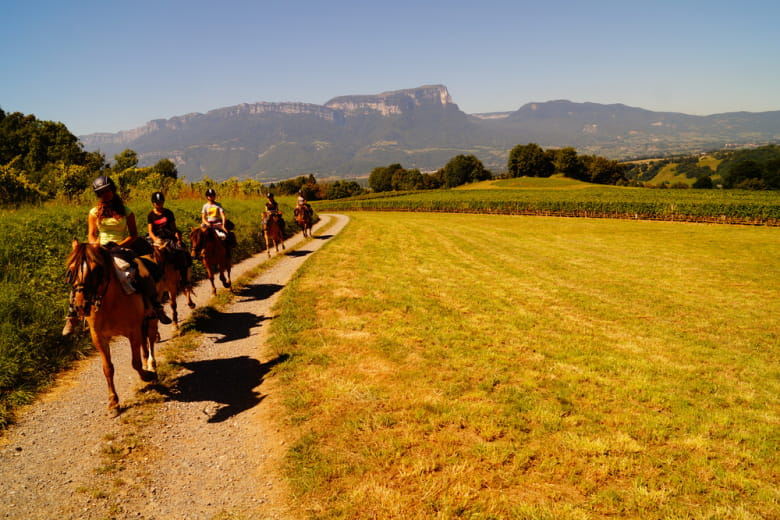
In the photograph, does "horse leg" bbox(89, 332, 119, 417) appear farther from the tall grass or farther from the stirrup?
the tall grass

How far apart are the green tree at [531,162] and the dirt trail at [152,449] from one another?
129 m

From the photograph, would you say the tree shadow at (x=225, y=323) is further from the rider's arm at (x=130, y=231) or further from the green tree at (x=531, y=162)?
the green tree at (x=531, y=162)

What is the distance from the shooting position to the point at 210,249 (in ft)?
38.9

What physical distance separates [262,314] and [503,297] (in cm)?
747

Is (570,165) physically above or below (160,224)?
above

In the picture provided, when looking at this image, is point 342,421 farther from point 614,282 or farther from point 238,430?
point 614,282

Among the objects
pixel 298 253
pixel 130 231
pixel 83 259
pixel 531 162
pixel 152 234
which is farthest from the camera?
pixel 531 162

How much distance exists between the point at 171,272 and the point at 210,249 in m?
3.15

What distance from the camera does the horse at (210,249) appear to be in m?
11.6

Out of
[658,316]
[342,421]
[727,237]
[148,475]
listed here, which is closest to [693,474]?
[342,421]

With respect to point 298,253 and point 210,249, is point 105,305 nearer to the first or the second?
point 210,249

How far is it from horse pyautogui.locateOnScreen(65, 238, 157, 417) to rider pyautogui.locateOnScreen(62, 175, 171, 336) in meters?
0.28

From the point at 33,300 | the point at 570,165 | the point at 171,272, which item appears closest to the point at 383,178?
the point at 570,165

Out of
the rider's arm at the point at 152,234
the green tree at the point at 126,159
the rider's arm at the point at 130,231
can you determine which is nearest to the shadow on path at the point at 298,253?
the rider's arm at the point at 152,234
